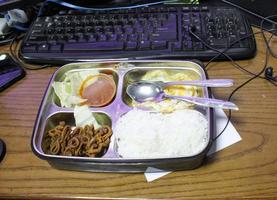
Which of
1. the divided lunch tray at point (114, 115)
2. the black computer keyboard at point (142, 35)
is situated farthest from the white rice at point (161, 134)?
the black computer keyboard at point (142, 35)

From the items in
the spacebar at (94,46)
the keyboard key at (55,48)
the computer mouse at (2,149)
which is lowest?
the computer mouse at (2,149)

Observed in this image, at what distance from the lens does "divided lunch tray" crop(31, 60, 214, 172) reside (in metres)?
0.47

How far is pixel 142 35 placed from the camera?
688 mm

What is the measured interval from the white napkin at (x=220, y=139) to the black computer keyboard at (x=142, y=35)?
144 millimetres

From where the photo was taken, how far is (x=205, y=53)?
645mm

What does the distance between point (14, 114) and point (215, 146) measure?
1.15 ft

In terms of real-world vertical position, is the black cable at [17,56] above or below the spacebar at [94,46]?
below

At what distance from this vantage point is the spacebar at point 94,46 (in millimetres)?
674

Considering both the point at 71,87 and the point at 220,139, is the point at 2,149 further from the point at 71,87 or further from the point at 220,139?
the point at 220,139

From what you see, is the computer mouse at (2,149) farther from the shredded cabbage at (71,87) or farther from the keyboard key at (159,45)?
the keyboard key at (159,45)

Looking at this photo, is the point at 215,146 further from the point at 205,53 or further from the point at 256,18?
the point at 256,18

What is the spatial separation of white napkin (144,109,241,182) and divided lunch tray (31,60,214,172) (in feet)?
0.05

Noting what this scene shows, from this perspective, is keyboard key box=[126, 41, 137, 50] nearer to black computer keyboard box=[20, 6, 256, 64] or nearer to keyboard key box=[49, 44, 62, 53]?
black computer keyboard box=[20, 6, 256, 64]

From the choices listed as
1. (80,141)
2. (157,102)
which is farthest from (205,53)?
(80,141)
